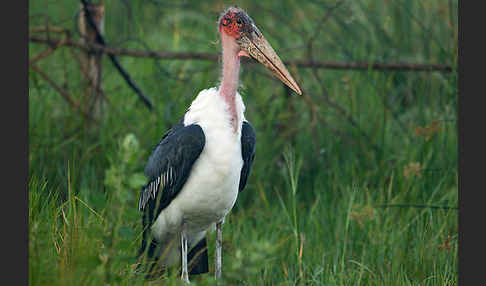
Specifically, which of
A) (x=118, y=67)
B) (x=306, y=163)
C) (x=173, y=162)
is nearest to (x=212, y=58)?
(x=118, y=67)

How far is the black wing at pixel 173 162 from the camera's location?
12.5ft

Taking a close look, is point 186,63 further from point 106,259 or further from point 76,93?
point 106,259

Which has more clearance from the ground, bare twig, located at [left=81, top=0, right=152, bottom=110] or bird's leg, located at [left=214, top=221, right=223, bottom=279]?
bare twig, located at [left=81, top=0, right=152, bottom=110]

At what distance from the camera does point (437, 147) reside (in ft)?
18.2

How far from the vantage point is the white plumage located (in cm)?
382

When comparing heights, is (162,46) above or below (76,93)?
above

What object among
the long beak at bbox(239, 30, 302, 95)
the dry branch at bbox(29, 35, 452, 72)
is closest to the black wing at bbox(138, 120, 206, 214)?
the long beak at bbox(239, 30, 302, 95)

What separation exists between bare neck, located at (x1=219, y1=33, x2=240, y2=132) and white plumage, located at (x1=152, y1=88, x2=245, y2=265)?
26 mm

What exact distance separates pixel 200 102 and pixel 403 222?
1.67 meters

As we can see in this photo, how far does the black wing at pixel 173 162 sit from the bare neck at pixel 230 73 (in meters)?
0.21

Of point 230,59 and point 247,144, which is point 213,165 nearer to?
point 247,144

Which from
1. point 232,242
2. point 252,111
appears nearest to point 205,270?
point 232,242

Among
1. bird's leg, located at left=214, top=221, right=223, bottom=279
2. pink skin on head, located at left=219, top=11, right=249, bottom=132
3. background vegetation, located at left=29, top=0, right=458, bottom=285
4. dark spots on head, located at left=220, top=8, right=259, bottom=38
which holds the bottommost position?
bird's leg, located at left=214, top=221, right=223, bottom=279

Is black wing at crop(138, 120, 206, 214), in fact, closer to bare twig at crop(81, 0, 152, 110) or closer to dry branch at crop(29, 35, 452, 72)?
bare twig at crop(81, 0, 152, 110)
